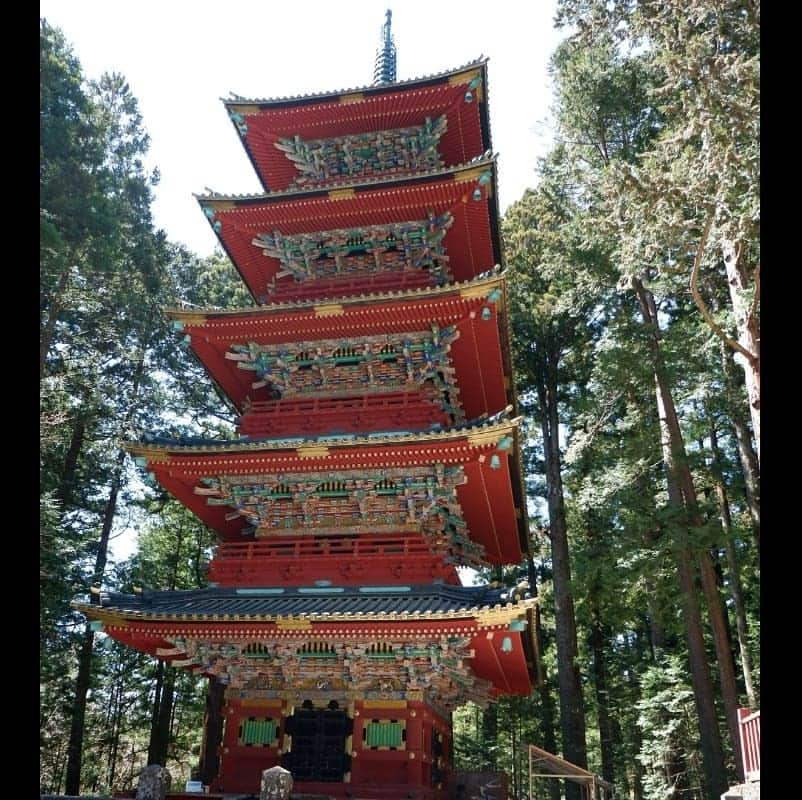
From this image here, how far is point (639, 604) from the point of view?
71.3 ft

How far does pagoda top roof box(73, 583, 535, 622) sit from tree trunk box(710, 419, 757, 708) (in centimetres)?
917

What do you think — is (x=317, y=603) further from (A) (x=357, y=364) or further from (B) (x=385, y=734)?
(A) (x=357, y=364)

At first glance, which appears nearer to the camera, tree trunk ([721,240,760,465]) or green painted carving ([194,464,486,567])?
tree trunk ([721,240,760,465])

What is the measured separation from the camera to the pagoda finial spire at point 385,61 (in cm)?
1912

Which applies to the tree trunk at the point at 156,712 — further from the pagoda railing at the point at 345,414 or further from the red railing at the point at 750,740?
the red railing at the point at 750,740

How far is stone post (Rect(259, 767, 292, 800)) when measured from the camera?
316 inches

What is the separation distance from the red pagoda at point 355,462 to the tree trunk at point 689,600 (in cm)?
508

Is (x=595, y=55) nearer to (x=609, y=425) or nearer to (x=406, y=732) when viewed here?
(x=609, y=425)

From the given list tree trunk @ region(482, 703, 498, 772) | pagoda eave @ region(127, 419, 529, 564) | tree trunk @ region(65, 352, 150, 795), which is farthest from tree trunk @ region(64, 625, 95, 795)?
tree trunk @ region(482, 703, 498, 772)

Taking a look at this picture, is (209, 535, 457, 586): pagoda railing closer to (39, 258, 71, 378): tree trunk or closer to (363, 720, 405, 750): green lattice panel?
(363, 720, 405, 750): green lattice panel

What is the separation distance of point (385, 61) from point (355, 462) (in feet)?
42.9

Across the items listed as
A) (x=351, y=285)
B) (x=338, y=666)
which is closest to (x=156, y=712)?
(x=338, y=666)
